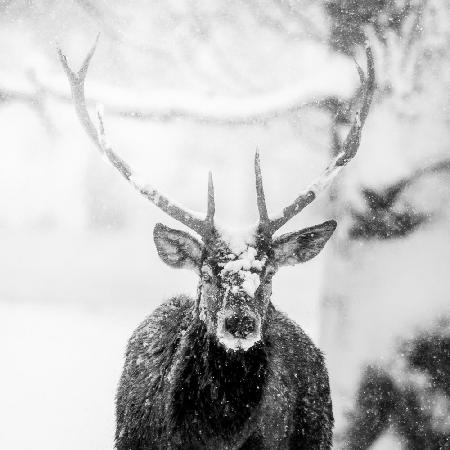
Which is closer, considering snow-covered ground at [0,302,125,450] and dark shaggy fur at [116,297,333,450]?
dark shaggy fur at [116,297,333,450]

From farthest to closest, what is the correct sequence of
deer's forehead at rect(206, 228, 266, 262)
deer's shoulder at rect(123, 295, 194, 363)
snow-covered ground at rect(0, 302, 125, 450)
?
snow-covered ground at rect(0, 302, 125, 450) → deer's shoulder at rect(123, 295, 194, 363) → deer's forehead at rect(206, 228, 266, 262)

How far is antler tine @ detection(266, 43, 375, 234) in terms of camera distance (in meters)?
3.33

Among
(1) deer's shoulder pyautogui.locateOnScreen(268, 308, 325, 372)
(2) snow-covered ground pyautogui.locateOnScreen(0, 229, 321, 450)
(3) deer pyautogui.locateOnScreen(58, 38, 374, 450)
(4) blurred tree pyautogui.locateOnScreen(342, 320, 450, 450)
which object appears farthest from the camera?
(2) snow-covered ground pyautogui.locateOnScreen(0, 229, 321, 450)

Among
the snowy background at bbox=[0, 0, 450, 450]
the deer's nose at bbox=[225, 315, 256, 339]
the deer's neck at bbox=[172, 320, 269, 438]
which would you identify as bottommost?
the deer's neck at bbox=[172, 320, 269, 438]

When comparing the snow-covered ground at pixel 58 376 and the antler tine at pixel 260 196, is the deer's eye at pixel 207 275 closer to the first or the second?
the antler tine at pixel 260 196

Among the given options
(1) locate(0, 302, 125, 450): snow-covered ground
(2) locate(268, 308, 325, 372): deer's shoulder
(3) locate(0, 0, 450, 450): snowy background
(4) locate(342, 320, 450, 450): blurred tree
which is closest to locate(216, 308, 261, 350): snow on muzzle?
(2) locate(268, 308, 325, 372): deer's shoulder

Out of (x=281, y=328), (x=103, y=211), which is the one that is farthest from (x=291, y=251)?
(x=103, y=211)

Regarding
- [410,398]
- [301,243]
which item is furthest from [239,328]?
[410,398]

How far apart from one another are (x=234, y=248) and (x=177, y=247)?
44 cm

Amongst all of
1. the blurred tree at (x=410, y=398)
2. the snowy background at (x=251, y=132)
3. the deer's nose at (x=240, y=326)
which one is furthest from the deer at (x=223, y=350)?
the blurred tree at (x=410, y=398)

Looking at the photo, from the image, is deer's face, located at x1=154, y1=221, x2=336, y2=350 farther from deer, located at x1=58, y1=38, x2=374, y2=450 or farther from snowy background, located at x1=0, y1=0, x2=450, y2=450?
snowy background, located at x1=0, y1=0, x2=450, y2=450

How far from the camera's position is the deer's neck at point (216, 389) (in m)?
2.87

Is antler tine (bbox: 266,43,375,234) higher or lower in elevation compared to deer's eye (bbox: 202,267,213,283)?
higher

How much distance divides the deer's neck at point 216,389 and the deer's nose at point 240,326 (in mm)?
304
